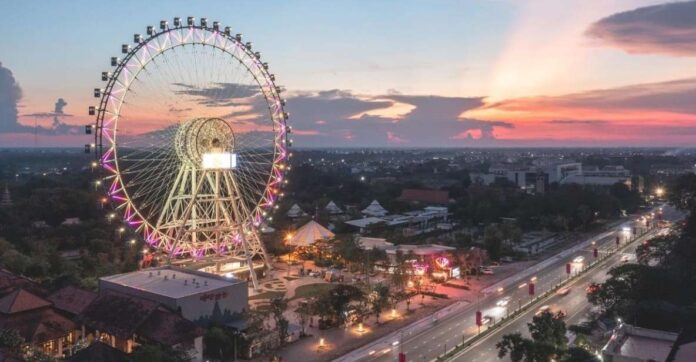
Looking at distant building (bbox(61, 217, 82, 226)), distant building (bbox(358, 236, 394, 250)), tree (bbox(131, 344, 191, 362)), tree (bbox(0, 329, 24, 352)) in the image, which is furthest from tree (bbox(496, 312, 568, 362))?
distant building (bbox(61, 217, 82, 226))

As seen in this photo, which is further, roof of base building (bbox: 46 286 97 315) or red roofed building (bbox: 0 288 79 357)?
roof of base building (bbox: 46 286 97 315)

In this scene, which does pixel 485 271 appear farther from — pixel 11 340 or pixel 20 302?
pixel 11 340

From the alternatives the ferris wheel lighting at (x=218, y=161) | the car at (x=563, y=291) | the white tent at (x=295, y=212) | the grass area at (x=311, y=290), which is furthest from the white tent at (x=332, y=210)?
the car at (x=563, y=291)

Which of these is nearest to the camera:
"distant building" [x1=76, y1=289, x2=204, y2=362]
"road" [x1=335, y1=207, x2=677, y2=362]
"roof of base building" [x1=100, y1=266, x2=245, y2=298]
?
"distant building" [x1=76, y1=289, x2=204, y2=362]

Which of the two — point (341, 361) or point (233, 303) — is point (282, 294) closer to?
point (233, 303)

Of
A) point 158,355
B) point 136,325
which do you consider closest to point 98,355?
point 158,355

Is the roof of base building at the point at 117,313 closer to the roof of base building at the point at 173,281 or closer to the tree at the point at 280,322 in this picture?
the roof of base building at the point at 173,281

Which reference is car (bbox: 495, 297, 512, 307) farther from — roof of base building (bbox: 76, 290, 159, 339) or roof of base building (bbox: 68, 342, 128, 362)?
roof of base building (bbox: 68, 342, 128, 362)

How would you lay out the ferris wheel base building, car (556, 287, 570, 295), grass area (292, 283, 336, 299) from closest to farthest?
the ferris wheel base building, car (556, 287, 570, 295), grass area (292, 283, 336, 299)

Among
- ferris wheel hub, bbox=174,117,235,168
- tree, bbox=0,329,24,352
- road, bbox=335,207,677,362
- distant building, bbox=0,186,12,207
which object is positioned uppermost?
ferris wheel hub, bbox=174,117,235,168
